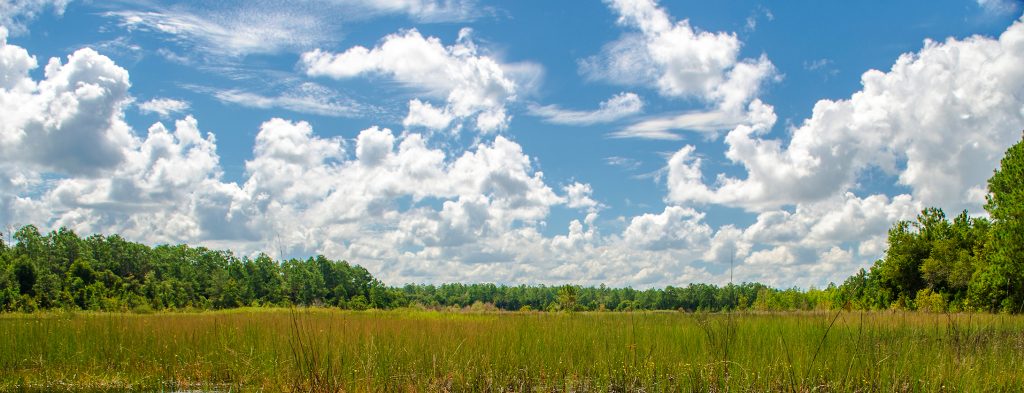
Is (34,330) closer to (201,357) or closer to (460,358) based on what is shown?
(201,357)

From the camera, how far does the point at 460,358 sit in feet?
35.6

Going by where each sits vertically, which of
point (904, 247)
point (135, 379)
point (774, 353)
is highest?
point (904, 247)

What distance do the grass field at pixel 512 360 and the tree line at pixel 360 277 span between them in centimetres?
97

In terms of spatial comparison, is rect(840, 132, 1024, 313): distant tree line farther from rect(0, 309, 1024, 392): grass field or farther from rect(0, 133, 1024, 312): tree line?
rect(0, 309, 1024, 392): grass field

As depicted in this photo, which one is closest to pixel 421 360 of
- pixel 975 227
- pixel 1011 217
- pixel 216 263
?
pixel 1011 217

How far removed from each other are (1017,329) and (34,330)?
2342 centimetres

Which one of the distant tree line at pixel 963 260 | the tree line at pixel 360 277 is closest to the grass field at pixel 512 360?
the tree line at pixel 360 277

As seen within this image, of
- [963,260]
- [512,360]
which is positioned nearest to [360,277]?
[963,260]

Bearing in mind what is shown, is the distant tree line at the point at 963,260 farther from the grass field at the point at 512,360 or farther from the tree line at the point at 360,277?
the grass field at the point at 512,360

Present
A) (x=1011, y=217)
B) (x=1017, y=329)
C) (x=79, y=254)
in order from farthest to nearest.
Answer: (x=79, y=254)
(x=1011, y=217)
(x=1017, y=329)

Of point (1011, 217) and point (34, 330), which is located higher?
point (1011, 217)

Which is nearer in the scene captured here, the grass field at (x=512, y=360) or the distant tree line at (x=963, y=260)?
the grass field at (x=512, y=360)

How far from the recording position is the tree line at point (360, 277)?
28.9 metres

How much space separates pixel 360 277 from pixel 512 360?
230ft
